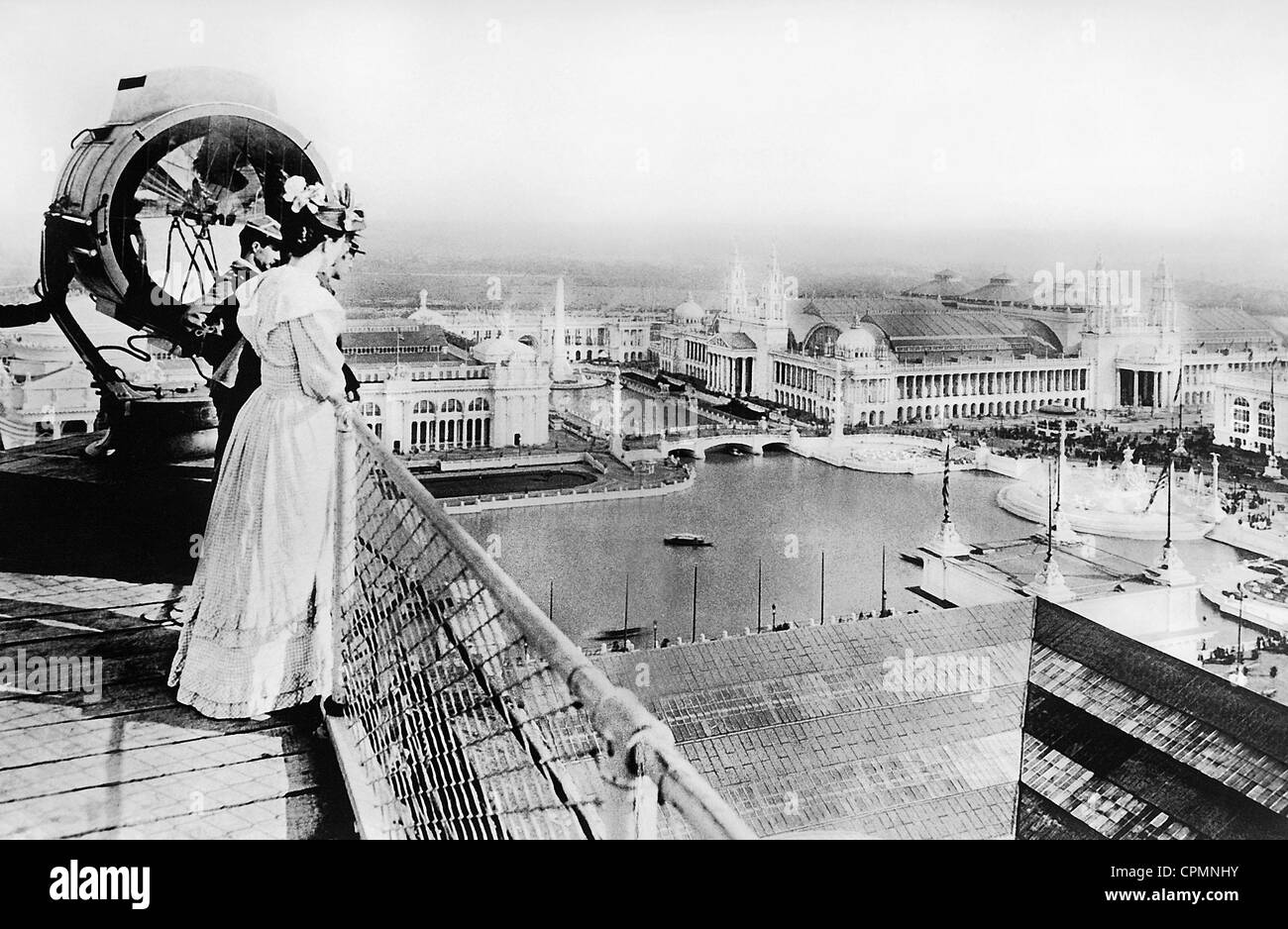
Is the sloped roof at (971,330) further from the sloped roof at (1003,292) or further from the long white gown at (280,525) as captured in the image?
the long white gown at (280,525)

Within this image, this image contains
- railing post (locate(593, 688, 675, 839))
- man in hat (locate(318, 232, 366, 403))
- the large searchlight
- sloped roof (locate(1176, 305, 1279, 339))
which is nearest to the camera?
railing post (locate(593, 688, 675, 839))

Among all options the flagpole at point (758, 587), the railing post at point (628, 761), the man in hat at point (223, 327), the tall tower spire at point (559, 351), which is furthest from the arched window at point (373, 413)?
the railing post at point (628, 761)

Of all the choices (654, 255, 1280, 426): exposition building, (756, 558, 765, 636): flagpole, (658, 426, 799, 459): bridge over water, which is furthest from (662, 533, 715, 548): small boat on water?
(654, 255, 1280, 426): exposition building

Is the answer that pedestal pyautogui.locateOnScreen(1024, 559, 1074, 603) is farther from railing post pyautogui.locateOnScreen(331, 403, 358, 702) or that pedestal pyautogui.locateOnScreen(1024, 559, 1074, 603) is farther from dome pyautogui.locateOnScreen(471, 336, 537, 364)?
railing post pyautogui.locateOnScreen(331, 403, 358, 702)

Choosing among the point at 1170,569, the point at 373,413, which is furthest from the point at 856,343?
the point at 373,413
